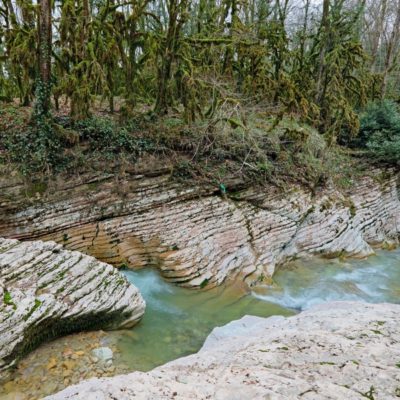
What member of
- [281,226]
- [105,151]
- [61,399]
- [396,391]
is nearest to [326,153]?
[281,226]

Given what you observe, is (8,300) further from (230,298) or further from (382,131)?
(382,131)

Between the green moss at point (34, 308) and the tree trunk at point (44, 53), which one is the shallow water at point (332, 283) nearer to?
the green moss at point (34, 308)

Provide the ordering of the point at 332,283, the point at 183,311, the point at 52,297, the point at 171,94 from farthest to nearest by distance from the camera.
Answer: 1. the point at 171,94
2. the point at 332,283
3. the point at 183,311
4. the point at 52,297

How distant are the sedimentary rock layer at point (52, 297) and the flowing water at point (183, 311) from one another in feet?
0.74

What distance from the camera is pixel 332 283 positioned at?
24.5ft

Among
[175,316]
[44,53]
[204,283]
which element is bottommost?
[175,316]

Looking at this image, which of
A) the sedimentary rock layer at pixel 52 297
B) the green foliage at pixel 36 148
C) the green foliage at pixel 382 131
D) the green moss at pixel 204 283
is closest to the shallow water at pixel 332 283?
the green moss at pixel 204 283

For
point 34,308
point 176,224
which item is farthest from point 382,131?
point 34,308

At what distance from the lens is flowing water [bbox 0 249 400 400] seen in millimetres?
3781

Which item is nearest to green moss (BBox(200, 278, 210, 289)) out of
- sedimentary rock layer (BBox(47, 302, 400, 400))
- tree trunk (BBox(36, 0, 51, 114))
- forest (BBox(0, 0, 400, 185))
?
sedimentary rock layer (BBox(47, 302, 400, 400))

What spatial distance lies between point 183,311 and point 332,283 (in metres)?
3.99

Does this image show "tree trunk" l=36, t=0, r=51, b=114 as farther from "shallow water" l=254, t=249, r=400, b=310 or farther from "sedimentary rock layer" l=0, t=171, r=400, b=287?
"shallow water" l=254, t=249, r=400, b=310

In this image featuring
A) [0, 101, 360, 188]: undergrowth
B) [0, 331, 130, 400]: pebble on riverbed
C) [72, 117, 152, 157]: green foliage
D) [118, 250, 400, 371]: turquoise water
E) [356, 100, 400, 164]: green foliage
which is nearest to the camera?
[0, 331, 130, 400]: pebble on riverbed

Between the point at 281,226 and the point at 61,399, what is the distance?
6.60 meters
